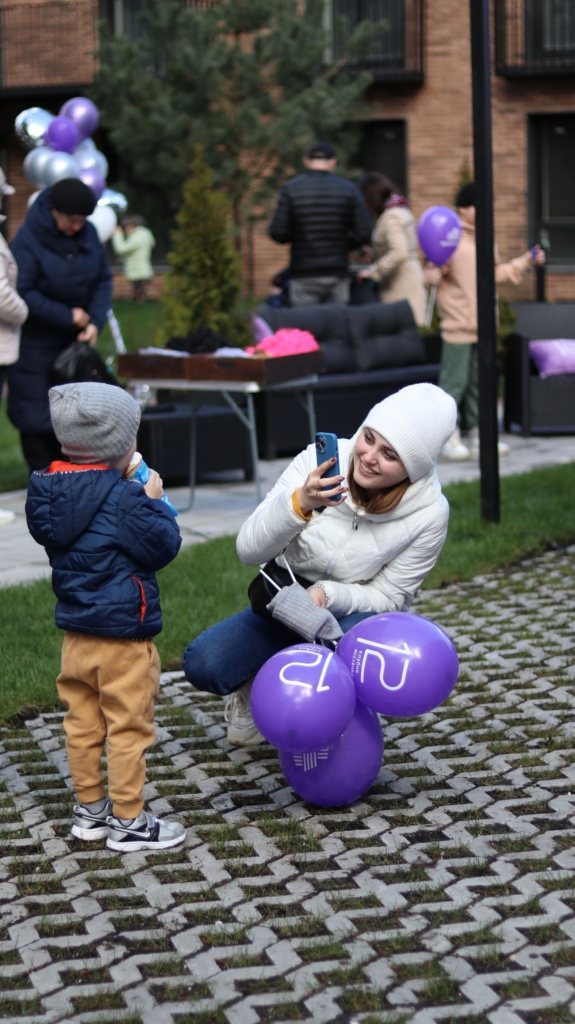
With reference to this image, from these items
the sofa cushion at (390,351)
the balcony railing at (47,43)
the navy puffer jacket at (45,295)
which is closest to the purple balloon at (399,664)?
the navy puffer jacket at (45,295)

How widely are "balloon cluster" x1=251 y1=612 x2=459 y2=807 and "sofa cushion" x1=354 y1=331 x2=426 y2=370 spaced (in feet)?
24.8

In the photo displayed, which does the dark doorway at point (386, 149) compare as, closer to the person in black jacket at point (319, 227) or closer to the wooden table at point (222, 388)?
the person in black jacket at point (319, 227)

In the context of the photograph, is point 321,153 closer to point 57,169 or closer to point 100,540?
point 57,169

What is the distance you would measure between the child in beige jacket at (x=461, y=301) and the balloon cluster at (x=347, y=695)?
22.1 feet

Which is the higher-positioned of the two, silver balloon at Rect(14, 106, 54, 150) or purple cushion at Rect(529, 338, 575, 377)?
silver balloon at Rect(14, 106, 54, 150)

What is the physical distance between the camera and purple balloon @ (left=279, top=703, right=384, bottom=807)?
406 cm

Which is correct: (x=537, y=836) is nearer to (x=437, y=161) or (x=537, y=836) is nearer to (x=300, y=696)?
(x=300, y=696)

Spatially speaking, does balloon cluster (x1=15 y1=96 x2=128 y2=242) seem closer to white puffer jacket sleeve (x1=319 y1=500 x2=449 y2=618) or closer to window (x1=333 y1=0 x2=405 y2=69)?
white puffer jacket sleeve (x1=319 y1=500 x2=449 y2=618)

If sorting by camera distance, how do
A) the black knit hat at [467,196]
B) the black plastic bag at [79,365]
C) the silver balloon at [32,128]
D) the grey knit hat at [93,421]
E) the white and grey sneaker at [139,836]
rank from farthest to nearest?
the silver balloon at [32,128], the black knit hat at [467,196], the black plastic bag at [79,365], the white and grey sneaker at [139,836], the grey knit hat at [93,421]

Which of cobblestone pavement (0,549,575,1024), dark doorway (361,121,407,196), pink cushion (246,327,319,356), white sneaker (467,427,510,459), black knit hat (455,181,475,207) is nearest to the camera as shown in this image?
cobblestone pavement (0,549,575,1024)

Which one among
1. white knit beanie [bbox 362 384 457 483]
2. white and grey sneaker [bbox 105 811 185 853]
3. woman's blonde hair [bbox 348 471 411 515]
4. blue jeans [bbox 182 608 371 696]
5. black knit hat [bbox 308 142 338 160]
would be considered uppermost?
black knit hat [bbox 308 142 338 160]

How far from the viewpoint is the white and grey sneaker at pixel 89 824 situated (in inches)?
156

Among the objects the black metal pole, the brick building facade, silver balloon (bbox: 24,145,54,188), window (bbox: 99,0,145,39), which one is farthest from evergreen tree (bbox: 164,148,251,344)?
window (bbox: 99,0,145,39)

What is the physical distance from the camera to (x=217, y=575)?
22.7 feet
